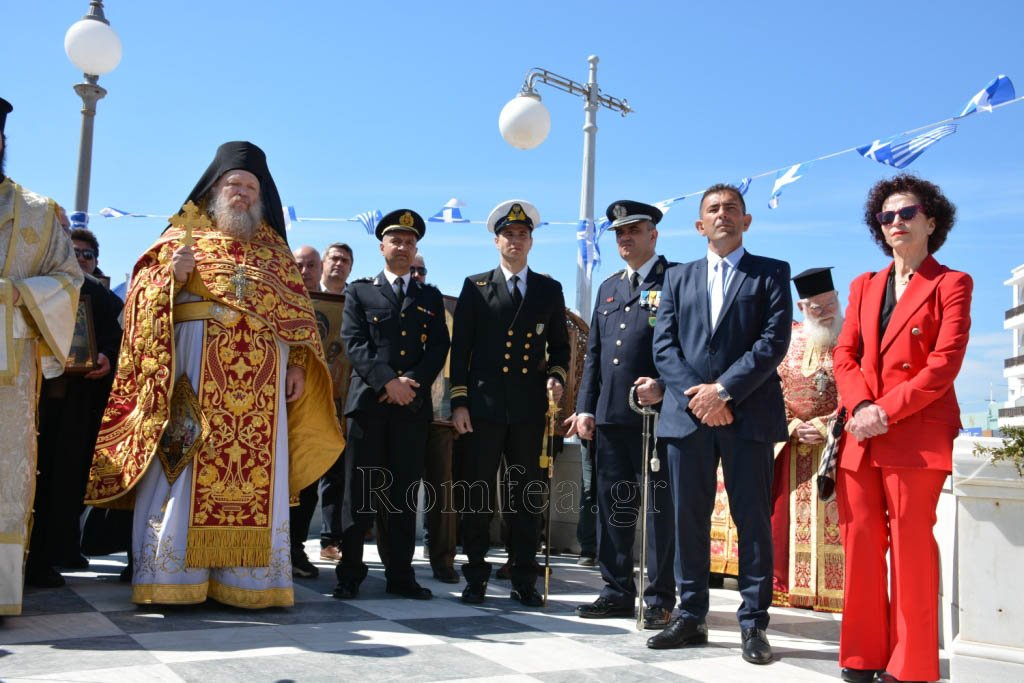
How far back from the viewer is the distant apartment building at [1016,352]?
165ft

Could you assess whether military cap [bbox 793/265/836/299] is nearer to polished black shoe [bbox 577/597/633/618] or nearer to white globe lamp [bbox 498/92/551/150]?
polished black shoe [bbox 577/597/633/618]

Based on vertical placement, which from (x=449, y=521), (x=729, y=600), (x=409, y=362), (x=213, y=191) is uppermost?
(x=213, y=191)

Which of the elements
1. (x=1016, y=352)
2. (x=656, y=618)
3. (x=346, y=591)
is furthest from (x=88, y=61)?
(x=1016, y=352)

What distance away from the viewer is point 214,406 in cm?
491

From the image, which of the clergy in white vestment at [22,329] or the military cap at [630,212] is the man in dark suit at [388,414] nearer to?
the military cap at [630,212]

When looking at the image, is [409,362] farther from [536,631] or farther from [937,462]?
[937,462]

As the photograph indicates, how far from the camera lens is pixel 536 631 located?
15.0 ft

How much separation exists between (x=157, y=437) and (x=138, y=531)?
501mm

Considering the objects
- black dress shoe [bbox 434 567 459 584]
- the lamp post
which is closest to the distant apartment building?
the lamp post

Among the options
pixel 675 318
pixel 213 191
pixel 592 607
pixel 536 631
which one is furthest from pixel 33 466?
pixel 675 318

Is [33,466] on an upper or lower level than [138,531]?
upper

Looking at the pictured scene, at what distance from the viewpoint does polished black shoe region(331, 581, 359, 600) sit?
527cm

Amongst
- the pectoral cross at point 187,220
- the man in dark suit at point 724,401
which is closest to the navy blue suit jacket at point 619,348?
the man in dark suit at point 724,401

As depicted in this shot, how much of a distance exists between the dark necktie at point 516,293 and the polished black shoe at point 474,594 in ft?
5.34
